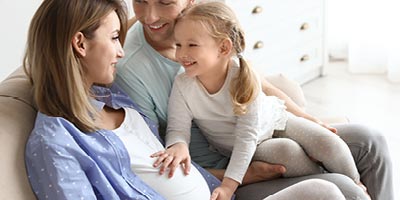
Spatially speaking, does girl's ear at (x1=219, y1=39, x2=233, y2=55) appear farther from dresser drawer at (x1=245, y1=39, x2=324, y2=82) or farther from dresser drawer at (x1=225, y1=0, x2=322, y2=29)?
dresser drawer at (x1=245, y1=39, x2=324, y2=82)

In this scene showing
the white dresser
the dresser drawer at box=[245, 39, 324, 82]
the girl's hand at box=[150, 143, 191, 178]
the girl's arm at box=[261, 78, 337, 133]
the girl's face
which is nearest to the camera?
the girl's hand at box=[150, 143, 191, 178]

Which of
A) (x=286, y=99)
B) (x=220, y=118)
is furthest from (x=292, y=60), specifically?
(x=220, y=118)

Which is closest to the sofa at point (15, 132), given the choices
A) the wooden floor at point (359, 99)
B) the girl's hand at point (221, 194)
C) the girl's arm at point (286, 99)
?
the girl's hand at point (221, 194)

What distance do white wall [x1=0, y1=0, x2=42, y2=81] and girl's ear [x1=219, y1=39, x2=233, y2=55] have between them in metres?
1.25

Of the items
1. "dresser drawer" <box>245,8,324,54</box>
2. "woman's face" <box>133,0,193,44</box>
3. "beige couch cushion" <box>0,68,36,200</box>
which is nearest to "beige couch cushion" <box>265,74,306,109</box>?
"woman's face" <box>133,0,193,44</box>

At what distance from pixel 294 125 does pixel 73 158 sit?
80 centimetres

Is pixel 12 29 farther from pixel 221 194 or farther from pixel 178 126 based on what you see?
pixel 221 194

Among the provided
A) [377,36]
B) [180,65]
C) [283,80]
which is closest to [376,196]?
[283,80]

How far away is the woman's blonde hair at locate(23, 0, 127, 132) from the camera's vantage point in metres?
1.49

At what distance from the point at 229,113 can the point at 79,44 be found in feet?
1.75

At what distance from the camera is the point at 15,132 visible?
4.84ft

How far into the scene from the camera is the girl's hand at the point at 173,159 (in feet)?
5.51

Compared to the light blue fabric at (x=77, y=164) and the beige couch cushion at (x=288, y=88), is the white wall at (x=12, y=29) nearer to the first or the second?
the beige couch cushion at (x=288, y=88)

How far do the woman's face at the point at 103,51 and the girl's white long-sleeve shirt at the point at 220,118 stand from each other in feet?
1.02
